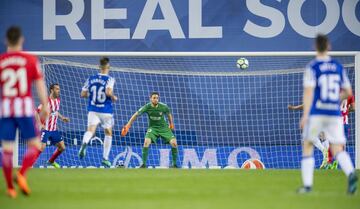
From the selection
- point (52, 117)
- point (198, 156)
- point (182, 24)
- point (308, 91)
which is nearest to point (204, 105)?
point (198, 156)

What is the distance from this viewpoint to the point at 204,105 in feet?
75.9

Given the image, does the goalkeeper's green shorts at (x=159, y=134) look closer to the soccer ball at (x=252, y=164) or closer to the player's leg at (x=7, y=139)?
the soccer ball at (x=252, y=164)

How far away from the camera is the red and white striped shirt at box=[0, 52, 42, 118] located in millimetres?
9148

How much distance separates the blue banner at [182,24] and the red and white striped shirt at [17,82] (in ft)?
48.0

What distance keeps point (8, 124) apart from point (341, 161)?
392 cm

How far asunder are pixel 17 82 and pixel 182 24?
15.1 meters

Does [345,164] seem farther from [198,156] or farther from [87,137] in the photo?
[198,156]

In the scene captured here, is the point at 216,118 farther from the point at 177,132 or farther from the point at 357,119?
the point at 357,119

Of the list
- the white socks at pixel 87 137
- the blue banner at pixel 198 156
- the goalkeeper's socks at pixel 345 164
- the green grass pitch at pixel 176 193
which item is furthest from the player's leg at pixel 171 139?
the goalkeeper's socks at pixel 345 164

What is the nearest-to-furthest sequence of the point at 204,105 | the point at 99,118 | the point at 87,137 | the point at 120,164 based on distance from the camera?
the point at 87,137 < the point at 99,118 < the point at 120,164 < the point at 204,105

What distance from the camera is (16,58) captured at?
9203mm

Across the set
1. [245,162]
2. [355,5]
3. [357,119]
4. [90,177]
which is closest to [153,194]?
[90,177]

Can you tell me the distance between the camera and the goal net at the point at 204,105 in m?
21.9

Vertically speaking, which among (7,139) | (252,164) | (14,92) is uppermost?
(14,92)
